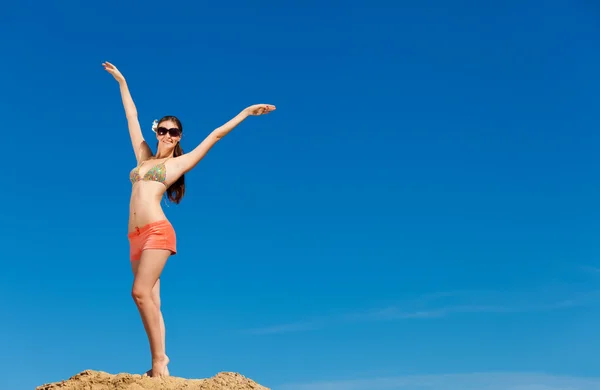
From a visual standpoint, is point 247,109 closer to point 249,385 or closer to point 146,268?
point 146,268

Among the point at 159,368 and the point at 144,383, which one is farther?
the point at 159,368

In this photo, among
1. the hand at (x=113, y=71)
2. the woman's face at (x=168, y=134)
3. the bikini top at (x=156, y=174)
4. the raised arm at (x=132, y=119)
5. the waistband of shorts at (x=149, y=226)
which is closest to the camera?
the waistband of shorts at (x=149, y=226)

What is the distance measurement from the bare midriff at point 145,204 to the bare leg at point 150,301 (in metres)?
0.46

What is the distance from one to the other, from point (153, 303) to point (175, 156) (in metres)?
2.17

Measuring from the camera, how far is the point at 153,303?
8039mm

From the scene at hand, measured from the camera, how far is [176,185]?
8.82m

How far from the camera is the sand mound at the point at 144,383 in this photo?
24.5ft

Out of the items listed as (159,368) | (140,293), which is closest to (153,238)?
(140,293)

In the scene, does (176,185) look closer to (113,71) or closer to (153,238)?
(153,238)

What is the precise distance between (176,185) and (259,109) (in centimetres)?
159

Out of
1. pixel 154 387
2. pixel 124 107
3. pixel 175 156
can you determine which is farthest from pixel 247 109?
pixel 154 387

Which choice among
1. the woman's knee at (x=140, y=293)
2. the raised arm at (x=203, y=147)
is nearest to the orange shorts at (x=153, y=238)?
the woman's knee at (x=140, y=293)

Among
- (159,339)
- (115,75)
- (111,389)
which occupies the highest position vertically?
(115,75)

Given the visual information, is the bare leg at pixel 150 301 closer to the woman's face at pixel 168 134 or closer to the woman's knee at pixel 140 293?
the woman's knee at pixel 140 293
